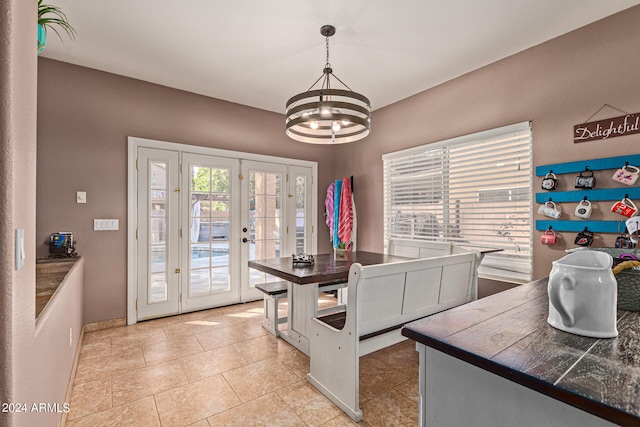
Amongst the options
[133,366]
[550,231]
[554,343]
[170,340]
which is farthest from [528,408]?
[170,340]

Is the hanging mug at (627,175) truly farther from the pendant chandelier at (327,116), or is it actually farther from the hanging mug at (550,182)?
the pendant chandelier at (327,116)

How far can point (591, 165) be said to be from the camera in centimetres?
248

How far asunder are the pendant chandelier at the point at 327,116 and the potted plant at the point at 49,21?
4.54 ft

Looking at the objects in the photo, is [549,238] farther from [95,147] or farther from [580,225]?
[95,147]

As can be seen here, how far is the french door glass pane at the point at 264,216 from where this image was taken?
437 cm

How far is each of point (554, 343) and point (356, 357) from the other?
1.31m

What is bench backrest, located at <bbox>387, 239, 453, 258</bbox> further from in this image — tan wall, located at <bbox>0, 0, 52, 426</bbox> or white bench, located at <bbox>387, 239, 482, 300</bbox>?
tan wall, located at <bbox>0, 0, 52, 426</bbox>

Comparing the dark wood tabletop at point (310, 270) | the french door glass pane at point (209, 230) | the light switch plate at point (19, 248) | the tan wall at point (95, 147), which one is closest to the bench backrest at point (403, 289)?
the dark wood tabletop at point (310, 270)

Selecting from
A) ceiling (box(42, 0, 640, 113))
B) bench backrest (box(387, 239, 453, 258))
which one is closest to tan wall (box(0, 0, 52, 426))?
ceiling (box(42, 0, 640, 113))

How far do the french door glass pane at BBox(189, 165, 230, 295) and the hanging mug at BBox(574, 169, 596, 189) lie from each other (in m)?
3.70

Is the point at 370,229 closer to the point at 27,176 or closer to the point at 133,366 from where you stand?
the point at 133,366

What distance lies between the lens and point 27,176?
37.1 inches

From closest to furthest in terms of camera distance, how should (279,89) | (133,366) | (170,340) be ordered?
(133,366) < (170,340) < (279,89)

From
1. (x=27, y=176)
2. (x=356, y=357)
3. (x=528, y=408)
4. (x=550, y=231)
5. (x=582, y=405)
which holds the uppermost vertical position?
(x=27, y=176)
